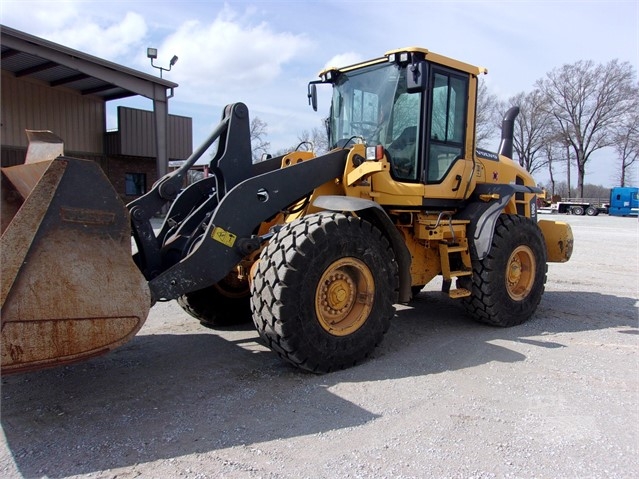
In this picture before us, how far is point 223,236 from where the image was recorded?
4160 millimetres

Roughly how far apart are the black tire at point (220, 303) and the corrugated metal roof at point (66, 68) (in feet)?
40.3

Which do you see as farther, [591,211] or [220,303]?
[591,211]

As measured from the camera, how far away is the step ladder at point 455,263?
555 centimetres

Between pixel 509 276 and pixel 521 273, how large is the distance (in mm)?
316

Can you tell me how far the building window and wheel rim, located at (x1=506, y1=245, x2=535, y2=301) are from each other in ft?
60.5

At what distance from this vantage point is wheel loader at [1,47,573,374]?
3.14 m

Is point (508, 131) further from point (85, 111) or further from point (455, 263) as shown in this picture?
point (85, 111)

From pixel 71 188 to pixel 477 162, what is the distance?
14.5 feet

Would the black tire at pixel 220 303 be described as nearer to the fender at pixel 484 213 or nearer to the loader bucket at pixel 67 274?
the loader bucket at pixel 67 274

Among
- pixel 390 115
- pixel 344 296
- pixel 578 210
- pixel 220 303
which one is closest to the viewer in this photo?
pixel 344 296

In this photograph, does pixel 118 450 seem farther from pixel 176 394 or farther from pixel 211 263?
pixel 211 263

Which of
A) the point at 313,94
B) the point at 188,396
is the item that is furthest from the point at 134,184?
the point at 188,396

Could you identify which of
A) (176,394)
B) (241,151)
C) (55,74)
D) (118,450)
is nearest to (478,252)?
(241,151)

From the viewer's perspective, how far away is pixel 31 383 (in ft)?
12.8
